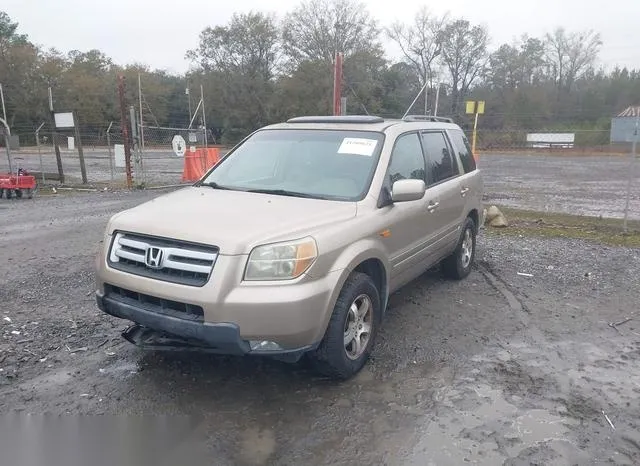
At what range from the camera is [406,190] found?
422 centimetres

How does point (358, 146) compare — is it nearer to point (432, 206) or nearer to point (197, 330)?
point (432, 206)

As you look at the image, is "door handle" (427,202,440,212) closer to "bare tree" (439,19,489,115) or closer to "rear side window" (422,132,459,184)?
"rear side window" (422,132,459,184)

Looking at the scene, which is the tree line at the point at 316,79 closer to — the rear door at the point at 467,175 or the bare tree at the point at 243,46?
the bare tree at the point at 243,46

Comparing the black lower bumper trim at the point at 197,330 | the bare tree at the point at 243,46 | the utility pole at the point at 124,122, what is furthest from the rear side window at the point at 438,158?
the bare tree at the point at 243,46

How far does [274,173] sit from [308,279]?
154 cm

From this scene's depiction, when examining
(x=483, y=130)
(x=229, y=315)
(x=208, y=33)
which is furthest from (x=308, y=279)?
(x=208, y=33)

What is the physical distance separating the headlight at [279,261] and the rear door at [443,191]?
2091 mm

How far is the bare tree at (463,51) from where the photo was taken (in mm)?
62531

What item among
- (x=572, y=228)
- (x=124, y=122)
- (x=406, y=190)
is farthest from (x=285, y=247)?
(x=124, y=122)

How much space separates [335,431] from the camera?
10.9ft

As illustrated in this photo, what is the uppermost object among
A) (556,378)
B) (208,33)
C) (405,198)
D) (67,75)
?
(208,33)

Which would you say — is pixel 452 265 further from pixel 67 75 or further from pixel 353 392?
pixel 67 75

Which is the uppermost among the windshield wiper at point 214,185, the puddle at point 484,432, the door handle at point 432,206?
the windshield wiper at point 214,185

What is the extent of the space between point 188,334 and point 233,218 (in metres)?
A: 0.83
